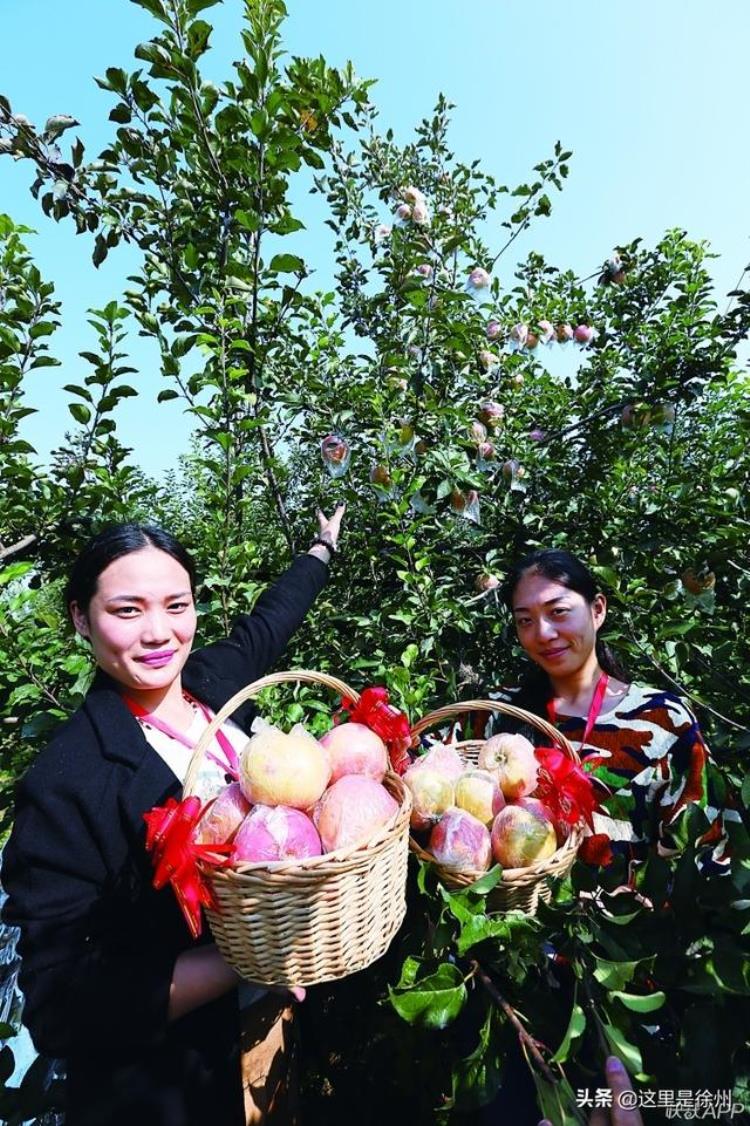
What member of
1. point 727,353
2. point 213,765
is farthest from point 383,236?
point 213,765

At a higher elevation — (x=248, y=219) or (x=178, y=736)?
(x=248, y=219)

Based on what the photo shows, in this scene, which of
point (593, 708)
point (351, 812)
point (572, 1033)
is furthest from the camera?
point (593, 708)

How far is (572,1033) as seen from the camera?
2.38ft

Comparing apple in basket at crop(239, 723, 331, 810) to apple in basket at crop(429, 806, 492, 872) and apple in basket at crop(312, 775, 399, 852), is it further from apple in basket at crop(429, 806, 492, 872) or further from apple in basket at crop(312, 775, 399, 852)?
apple in basket at crop(429, 806, 492, 872)

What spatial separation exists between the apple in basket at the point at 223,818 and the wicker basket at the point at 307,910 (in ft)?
0.22

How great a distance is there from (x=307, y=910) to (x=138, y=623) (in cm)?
59

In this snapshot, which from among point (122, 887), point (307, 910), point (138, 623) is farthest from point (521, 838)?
point (138, 623)

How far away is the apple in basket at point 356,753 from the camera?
3.22ft

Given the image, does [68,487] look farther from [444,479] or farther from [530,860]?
[530,860]

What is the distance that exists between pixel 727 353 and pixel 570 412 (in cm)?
68

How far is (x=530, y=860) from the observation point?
94 cm

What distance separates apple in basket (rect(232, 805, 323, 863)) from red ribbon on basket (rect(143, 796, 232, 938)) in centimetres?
3

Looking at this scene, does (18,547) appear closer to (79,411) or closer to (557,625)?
(79,411)

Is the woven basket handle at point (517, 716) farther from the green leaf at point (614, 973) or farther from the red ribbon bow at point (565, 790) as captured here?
the green leaf at point (614, 973)
